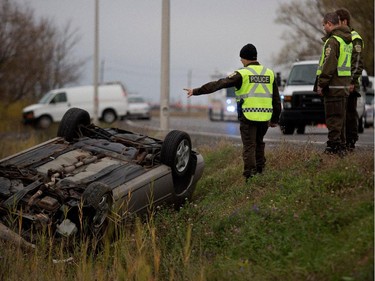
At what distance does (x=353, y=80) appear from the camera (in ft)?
29.9

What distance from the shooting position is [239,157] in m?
11.6

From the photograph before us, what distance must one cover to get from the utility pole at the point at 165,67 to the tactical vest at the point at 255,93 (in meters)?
8.01

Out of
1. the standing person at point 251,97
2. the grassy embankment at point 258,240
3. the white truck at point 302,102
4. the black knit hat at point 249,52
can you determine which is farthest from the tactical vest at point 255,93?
the white truck at point 302,102

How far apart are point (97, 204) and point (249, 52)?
2780 millimetres

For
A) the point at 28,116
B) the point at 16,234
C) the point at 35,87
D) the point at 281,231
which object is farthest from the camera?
the point at 35,87

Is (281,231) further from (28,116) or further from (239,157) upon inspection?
(28,116)

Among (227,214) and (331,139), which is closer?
(227,214)

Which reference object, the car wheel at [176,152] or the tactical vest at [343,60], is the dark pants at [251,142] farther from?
the tactical vest at [343,60]

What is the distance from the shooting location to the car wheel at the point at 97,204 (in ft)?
23.6

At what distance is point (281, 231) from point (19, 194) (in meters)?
2.83

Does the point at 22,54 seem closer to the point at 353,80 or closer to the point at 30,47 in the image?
the point at 30,47

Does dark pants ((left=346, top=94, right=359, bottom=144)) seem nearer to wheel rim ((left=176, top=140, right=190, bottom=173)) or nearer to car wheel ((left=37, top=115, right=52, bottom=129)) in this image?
wheel rim ((left=176, top=140, right=190, bottom=173))

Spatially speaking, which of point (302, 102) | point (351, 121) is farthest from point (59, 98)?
point (351, 121)

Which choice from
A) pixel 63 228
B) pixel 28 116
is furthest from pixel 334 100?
pixel 28 116
